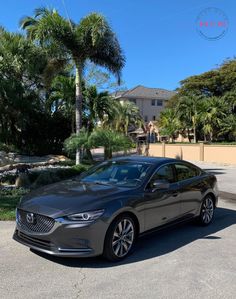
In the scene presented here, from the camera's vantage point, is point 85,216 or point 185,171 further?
point 185,171

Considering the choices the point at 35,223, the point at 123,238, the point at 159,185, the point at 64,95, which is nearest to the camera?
the point at 35,223

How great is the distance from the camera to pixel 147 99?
70.8m

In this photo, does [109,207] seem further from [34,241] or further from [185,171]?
[185,171]

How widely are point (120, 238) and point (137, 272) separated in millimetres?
589

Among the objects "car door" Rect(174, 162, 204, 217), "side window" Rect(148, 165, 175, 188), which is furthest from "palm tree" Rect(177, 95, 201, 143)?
"side window" Rect(148, 165, 175, 188)

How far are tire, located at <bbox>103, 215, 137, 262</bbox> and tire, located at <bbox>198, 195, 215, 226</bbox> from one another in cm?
229

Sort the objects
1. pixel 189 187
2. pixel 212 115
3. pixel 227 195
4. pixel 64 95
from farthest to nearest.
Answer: pixel 212 115 → pixel 64 95 → pixel 227 195 → pixel 189 187

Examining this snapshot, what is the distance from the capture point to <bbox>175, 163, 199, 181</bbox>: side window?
7.05 m

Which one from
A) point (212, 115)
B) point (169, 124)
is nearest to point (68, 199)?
point (212, 115)

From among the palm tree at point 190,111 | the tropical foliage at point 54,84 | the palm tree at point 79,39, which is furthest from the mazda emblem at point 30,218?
the palm tree at point 190,111

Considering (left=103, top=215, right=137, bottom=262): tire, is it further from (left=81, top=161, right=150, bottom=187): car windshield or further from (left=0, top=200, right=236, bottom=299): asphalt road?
(left=81, top=161, right=150, bottom=187): car windshield

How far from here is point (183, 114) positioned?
132 feet

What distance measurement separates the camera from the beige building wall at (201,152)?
2784 centimetres

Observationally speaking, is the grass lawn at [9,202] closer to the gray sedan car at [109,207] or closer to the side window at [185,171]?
the gray sedan car at [109,207]
